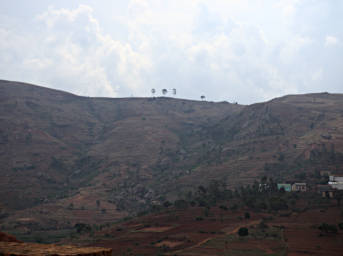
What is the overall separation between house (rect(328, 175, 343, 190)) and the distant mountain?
649cm

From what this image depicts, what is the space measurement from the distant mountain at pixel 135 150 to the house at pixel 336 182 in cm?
649

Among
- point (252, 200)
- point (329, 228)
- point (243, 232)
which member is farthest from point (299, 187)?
point (243, 232)

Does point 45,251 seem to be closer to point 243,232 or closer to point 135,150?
point 243,232

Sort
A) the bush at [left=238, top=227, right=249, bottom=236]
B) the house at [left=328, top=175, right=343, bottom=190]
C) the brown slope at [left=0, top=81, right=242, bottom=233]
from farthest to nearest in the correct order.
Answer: the brown slope at [left=0, top=81, right=242, bottom=233], the house at [left=328, top=175, right=343, bottom=190], the bush at [left=238, top=227, right=249, bottom=236]

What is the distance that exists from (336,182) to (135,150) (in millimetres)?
59682

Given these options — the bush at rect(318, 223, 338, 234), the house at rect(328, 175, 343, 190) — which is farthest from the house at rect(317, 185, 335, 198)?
the bush at rect(318, 223, 338, 234)

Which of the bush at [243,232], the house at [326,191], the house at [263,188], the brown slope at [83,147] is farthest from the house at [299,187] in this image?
the brown slope at [83,147]

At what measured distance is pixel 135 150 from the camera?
109 metres

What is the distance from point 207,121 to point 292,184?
70.3m

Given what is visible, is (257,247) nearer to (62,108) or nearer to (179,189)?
(179,189)

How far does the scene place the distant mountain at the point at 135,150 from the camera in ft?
258

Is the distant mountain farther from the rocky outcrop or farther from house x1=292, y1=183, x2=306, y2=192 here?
the rocky outcrop

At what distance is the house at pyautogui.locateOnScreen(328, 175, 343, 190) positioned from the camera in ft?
201

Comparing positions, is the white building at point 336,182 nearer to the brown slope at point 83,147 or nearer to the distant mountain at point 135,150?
the distant mountain at point 135,150
